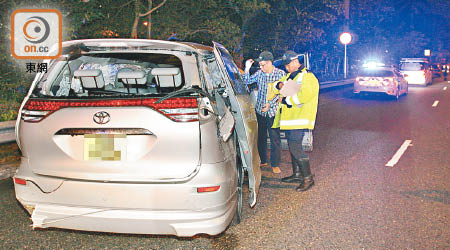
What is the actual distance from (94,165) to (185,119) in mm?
751

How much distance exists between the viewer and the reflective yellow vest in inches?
218

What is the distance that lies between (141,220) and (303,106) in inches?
113

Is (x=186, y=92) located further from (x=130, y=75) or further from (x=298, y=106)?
(x=298, y=106)

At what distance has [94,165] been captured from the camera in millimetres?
3445

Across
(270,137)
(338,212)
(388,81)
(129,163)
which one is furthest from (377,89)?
(129,163)

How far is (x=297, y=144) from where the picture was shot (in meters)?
5.83

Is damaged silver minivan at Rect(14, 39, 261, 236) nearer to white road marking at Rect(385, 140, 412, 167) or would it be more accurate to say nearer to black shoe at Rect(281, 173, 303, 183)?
black shoe at Rect(281, 173, 303, 183)

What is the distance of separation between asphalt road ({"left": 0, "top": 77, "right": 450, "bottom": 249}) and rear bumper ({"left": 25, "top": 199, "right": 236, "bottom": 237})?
633 mm

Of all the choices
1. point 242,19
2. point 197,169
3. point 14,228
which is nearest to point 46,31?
point 14,228

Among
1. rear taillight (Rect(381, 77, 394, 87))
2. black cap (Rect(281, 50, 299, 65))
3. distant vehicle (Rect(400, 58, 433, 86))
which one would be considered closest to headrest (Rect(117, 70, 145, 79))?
black cap (Rect(281, 50, 299, 65))

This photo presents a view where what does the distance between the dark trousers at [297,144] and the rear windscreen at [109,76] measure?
1722mm

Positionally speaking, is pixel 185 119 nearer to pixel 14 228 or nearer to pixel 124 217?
pixel 124 217

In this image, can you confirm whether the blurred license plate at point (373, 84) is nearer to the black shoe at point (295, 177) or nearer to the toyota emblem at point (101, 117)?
the black shoe at point (295, 177)

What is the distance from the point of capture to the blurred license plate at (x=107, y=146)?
3428mm
